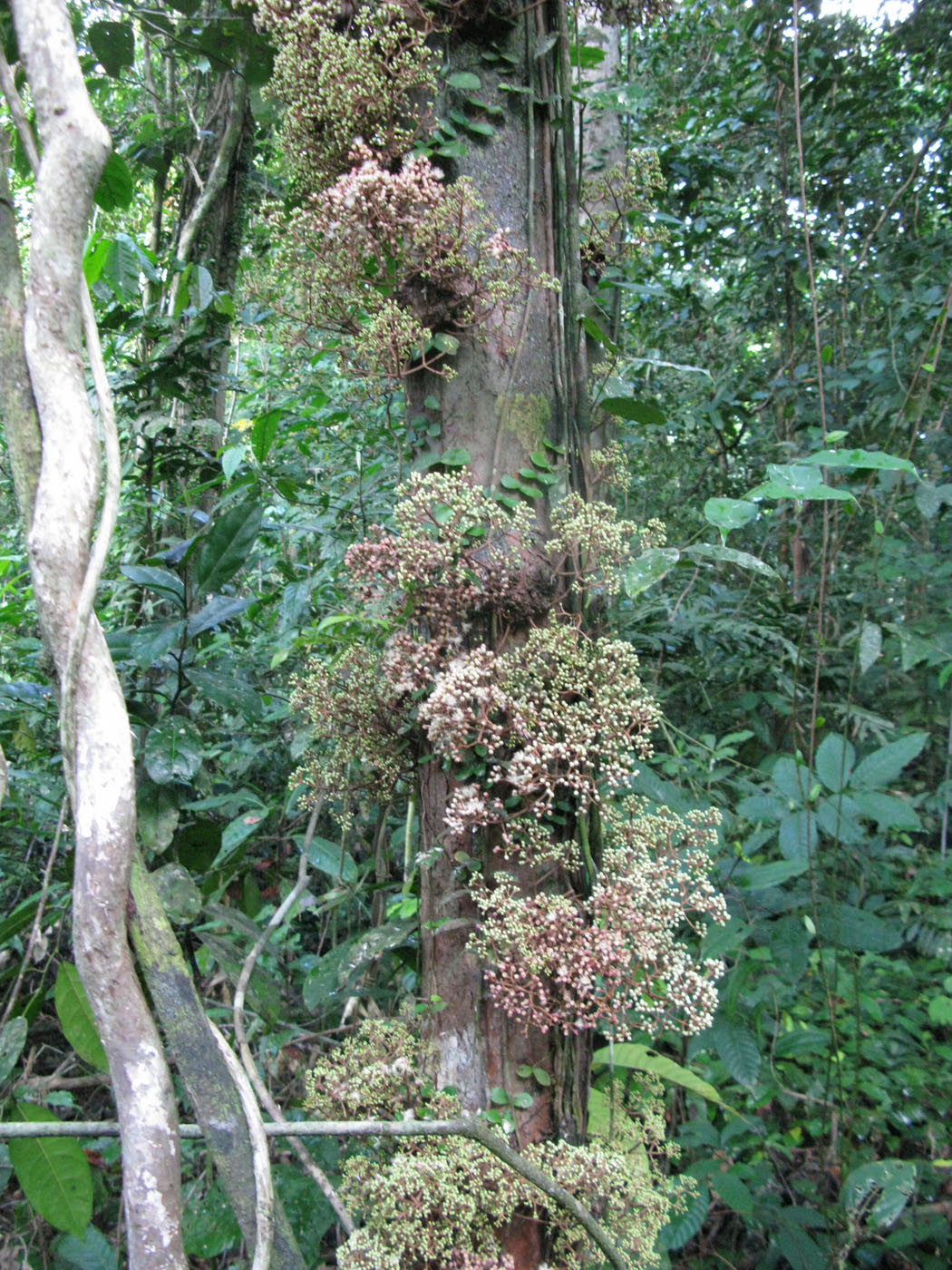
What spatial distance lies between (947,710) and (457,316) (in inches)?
92.7

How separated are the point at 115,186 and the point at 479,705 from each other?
5.09ft

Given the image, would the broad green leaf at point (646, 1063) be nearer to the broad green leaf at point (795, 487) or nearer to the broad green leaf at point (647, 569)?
the broad green leaf at point (647, 569)

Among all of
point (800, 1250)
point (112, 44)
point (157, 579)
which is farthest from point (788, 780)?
point (112, 44)

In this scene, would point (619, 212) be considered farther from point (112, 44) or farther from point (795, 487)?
point (112, 44)

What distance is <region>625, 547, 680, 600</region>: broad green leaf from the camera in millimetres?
1130

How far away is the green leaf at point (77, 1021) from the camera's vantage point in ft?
4.48

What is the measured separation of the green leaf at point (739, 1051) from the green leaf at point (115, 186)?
7.05 ft

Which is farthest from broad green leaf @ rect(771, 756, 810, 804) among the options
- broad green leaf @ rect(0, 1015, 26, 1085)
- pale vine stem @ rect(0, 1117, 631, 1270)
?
broad green leaf @ rect(0, 1015, 26, 1085)

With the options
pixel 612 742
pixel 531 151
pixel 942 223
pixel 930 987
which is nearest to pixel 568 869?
pixel 612 742

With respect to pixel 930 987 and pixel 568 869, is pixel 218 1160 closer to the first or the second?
pixel 568 869

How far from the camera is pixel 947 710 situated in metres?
2.77

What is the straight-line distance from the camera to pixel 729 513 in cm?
113

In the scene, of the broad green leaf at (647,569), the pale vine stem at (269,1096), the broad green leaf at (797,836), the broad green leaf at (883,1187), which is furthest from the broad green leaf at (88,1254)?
the broad green leaf at (647,569)

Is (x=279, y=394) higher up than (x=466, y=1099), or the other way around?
(x=279, y=394)
